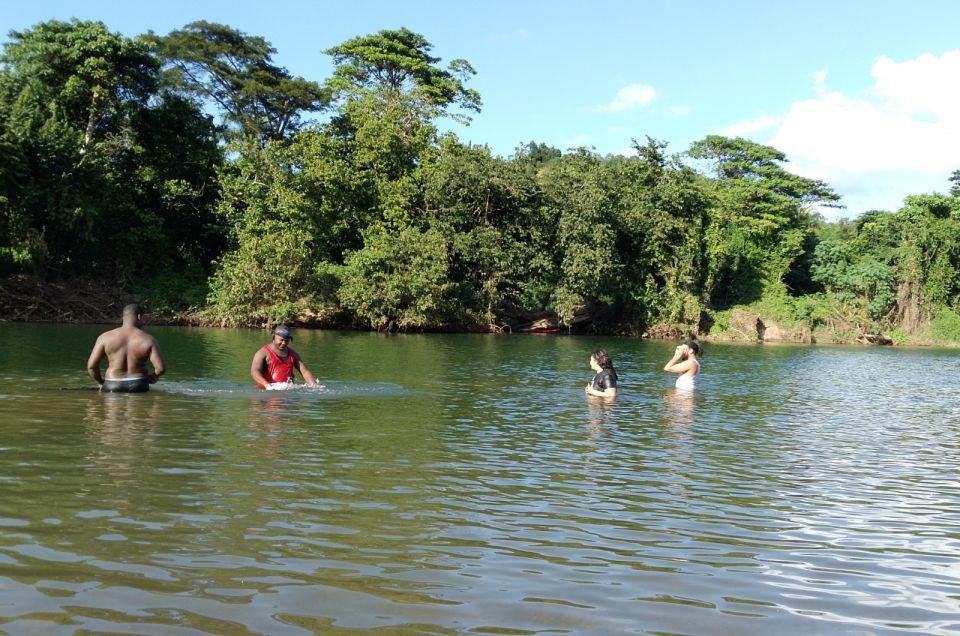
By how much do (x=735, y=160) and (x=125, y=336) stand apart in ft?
211

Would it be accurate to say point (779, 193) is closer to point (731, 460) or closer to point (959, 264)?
point (959, 264)

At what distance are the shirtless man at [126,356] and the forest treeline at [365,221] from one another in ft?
100

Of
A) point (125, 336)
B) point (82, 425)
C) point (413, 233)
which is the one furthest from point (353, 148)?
point (82, 425)

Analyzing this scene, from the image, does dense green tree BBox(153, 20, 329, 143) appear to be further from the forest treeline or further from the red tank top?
the red tank top

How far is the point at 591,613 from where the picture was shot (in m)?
5.38

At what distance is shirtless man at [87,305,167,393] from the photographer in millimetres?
15305

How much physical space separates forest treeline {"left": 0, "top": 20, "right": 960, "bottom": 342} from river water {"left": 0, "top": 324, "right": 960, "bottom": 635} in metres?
Answer: 29.9

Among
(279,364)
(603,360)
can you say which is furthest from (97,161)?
(603,360)

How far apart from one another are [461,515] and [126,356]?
10.2m

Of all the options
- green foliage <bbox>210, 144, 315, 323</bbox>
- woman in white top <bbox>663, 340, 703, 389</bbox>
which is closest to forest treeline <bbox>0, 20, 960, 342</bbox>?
green foliage <bbox>210, 144, 315, 323</bbox>

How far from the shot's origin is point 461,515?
789 cm

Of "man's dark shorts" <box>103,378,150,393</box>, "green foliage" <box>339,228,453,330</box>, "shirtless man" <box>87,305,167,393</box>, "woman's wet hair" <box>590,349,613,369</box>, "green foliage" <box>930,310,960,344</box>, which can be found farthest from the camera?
"green foliage" <box>930,310,960,344</box>

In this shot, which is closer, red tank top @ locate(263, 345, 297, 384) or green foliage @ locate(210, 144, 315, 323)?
red tank top @ locate(263, 345, 297, 384)

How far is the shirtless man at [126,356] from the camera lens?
50.2 ft
